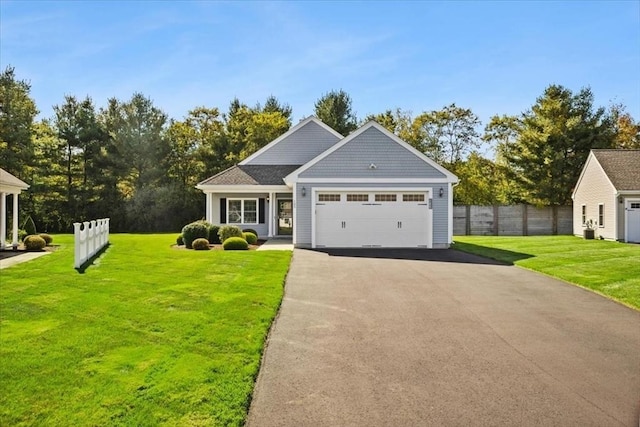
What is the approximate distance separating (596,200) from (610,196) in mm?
1969

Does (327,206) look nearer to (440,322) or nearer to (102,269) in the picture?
(102,269)

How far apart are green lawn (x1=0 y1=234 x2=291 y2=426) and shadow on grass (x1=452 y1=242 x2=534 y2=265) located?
871cm

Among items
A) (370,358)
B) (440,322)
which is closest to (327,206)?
(440,322)

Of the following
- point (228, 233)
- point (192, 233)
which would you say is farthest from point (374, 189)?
point (192, 233)

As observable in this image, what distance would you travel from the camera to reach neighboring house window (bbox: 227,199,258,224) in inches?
1009

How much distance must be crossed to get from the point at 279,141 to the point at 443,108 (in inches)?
807

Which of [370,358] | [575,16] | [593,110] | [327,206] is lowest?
[370,358]

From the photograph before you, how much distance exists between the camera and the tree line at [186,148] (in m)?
34.5

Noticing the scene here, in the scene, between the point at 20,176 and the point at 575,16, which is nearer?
the point at 575,16

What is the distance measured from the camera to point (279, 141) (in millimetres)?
27938

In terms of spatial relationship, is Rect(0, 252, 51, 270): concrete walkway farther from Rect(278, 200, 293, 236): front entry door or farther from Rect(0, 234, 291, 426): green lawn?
Rect(278, 200, 293, 236): front entry door

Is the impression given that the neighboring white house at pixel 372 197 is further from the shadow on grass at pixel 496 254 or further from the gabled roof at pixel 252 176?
the gabled roof at pixel 252 176

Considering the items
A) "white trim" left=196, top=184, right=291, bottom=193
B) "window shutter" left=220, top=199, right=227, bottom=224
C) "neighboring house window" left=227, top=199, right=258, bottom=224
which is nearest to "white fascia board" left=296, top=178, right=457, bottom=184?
"white trim" left=196, top=184, right=291, bottom=193

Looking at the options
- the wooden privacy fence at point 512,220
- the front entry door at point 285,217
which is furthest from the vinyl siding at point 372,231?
the wooden privacy fence at point 512,220
